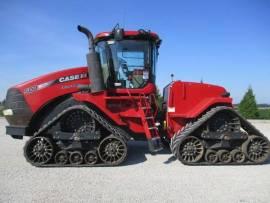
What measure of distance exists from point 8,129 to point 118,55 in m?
3.16

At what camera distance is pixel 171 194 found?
203 inches

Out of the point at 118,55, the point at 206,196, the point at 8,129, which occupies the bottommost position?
the point at 206,196

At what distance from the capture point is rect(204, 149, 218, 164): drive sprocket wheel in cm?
730

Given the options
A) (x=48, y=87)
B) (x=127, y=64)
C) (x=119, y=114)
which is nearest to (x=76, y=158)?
(x=119, y=114)

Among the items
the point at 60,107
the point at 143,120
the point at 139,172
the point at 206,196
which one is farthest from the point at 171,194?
the point at 60,107

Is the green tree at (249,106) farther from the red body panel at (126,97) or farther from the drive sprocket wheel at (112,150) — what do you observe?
the drive sprocket wheel at (112,150)

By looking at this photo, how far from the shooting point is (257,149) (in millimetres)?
7426

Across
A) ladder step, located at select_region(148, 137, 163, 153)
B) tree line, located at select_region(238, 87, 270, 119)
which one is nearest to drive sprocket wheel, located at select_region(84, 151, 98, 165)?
ladder step, located at select_region(148, 137, 163, 153)

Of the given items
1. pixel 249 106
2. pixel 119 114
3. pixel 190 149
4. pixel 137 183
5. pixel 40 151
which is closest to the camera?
pixel 137 183

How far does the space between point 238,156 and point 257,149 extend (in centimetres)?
47

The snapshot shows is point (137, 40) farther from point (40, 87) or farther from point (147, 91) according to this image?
point (40, 87)

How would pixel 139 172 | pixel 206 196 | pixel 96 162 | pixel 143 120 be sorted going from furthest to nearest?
pixel 143 120 < pixel 96 162 < pixel 139 172 < pixel 206 196

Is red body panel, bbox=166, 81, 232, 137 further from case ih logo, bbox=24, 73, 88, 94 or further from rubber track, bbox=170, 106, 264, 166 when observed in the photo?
case ih logo, bbox=24, 73, 88, 94

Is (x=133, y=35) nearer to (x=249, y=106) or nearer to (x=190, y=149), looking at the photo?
(x=190, y=149)
